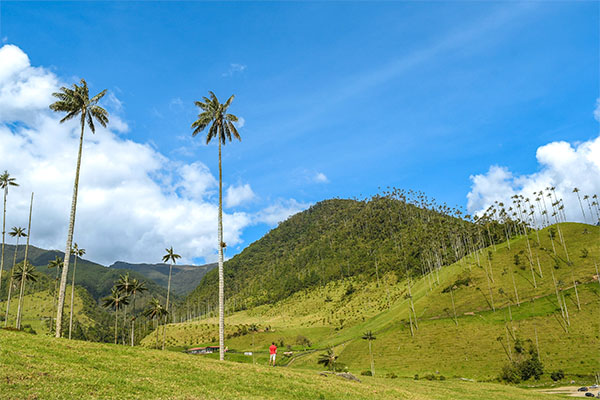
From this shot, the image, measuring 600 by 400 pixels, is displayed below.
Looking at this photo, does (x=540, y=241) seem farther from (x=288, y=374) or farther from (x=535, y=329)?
(x=288, y=374)

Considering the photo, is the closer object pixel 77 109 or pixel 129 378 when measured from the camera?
pixel 129 378

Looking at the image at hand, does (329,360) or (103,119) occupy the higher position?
(103,119)

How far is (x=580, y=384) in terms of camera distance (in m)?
66.4

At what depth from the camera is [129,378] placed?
19.8 meters

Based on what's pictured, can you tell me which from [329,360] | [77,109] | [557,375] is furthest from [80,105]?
[557,375]

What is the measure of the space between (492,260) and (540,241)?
23.6 meters

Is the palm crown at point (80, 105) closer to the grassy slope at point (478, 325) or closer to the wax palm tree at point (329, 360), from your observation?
the wax palm tree at point (329, 360)

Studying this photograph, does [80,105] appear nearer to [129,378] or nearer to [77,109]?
[77,109]

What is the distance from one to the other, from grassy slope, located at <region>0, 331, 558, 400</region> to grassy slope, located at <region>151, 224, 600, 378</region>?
241ft

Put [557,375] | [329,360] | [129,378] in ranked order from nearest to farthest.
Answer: [129,378] < [557,375] < [329,360]

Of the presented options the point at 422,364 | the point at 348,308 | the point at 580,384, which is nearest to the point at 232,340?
the point at 348,308

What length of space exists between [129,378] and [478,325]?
111 m

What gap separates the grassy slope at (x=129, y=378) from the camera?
55.0 feet

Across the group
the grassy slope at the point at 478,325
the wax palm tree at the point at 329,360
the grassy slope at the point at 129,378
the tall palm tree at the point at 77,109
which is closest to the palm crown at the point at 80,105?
the tall palm tree at the point at 77,109
